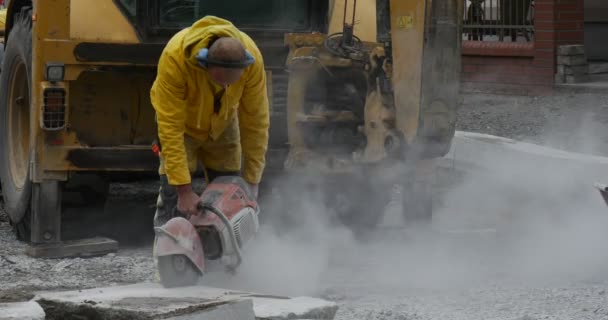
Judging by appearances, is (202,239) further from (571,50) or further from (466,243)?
(571,50)

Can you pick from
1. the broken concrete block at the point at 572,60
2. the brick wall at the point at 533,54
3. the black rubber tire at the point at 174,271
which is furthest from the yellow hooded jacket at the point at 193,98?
the brick wall at the point at 533,54

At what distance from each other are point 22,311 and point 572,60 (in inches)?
466

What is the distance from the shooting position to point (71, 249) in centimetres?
816

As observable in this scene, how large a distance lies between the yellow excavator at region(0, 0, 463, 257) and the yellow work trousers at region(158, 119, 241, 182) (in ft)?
4.15

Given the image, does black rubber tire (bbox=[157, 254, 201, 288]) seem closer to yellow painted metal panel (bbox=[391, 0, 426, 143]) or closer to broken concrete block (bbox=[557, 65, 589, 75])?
yellow painted metal panel (bbox=[391, 0, 426, 143])

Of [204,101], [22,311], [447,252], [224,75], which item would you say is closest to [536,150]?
[447,252]

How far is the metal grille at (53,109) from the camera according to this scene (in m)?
8.03

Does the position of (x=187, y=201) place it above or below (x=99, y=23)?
below

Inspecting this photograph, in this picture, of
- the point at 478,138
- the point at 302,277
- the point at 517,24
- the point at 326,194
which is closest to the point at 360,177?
the point at 326,194

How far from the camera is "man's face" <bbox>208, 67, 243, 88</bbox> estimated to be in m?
6.18

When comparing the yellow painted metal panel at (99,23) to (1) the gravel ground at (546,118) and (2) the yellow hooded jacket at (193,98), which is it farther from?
(1) the gravel ground at (546,118)

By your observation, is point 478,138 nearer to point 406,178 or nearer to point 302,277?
point 406,178

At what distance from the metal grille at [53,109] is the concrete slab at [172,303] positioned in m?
2.15

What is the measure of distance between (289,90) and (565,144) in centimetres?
511
